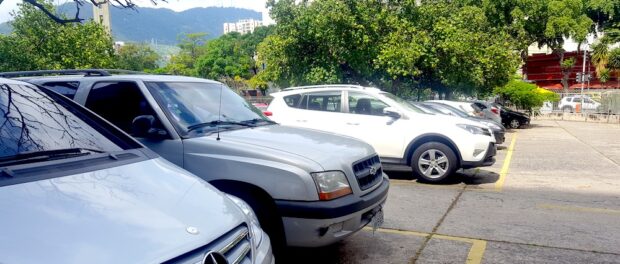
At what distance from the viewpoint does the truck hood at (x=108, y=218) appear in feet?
5.97

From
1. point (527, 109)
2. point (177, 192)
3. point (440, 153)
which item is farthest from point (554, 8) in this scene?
point (177, 192)

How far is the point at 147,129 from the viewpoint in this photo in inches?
172

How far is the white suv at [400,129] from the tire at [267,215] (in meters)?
4.65

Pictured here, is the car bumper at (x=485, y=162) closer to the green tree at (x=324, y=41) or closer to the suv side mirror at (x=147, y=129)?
the suv side mirror at (x=147, y=129)

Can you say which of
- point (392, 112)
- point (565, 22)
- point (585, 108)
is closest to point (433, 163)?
point (392, 112)

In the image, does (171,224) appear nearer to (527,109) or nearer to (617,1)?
(527,109)

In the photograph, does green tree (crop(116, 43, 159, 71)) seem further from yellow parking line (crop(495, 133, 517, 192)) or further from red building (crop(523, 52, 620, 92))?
yellow parking line (crop(495, 133, 517, 192))

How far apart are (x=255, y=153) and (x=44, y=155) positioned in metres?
1.68

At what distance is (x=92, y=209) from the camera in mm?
2117

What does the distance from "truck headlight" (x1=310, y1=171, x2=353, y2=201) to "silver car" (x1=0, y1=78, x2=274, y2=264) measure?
35.9 inches

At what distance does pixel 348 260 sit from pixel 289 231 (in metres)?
0.90

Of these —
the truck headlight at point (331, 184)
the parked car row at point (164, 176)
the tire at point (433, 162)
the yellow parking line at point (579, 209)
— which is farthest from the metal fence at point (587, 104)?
the truck headlight at point (331, 184)

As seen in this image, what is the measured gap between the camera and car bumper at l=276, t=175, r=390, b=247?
3.81m

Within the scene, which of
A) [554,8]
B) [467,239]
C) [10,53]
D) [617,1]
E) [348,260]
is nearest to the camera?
[348,260]
